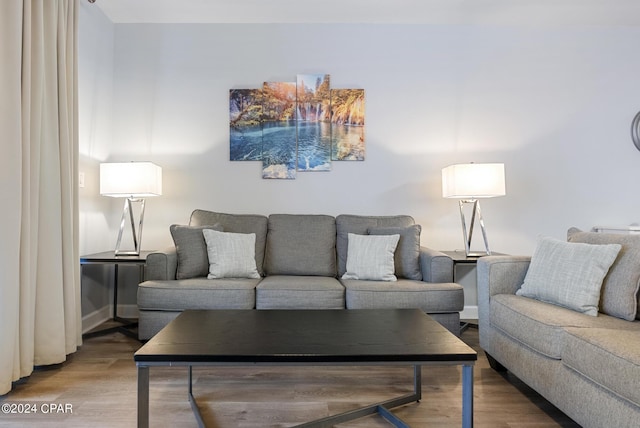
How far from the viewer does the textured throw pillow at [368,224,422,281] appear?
2662mm

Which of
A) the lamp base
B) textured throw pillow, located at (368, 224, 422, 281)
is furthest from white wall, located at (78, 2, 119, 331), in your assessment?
textured throw pillow, located at (368, 224, 422, 281)

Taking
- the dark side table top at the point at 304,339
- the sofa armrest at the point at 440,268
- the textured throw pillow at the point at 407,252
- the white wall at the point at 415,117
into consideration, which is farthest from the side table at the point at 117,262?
the sofa armrest at the point at 440,268

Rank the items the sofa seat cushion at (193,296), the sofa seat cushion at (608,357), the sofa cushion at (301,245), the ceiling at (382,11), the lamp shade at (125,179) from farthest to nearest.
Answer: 1. the ceiling at (382,11)
2. the sofa cushion at (301,245)
3. the lamp shade at (125,179)
4. the sofa seat cushion at (193,296)
5. the sofa seat cushion at (608,357)

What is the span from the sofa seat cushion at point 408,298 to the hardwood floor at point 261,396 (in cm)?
36

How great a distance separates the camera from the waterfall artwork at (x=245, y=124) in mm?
3186

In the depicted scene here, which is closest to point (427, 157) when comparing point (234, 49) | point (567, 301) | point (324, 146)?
point (324, 146)

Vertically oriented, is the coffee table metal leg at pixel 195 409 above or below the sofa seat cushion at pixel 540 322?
below

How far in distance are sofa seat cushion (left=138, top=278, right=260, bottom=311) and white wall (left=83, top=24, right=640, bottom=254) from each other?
993 mm

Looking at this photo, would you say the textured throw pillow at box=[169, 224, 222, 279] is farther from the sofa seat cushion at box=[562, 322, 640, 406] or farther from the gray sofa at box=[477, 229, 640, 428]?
the sofa seat cushion at box=[562, 322, 640, 406]

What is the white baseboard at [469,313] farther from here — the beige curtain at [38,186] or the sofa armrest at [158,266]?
the beige curtain at [38,186]

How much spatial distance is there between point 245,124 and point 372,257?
1621 millimetres

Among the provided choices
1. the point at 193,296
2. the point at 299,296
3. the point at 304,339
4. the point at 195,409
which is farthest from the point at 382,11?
the point at 195,409

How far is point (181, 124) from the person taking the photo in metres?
3.20

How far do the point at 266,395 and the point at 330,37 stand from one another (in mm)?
2865
